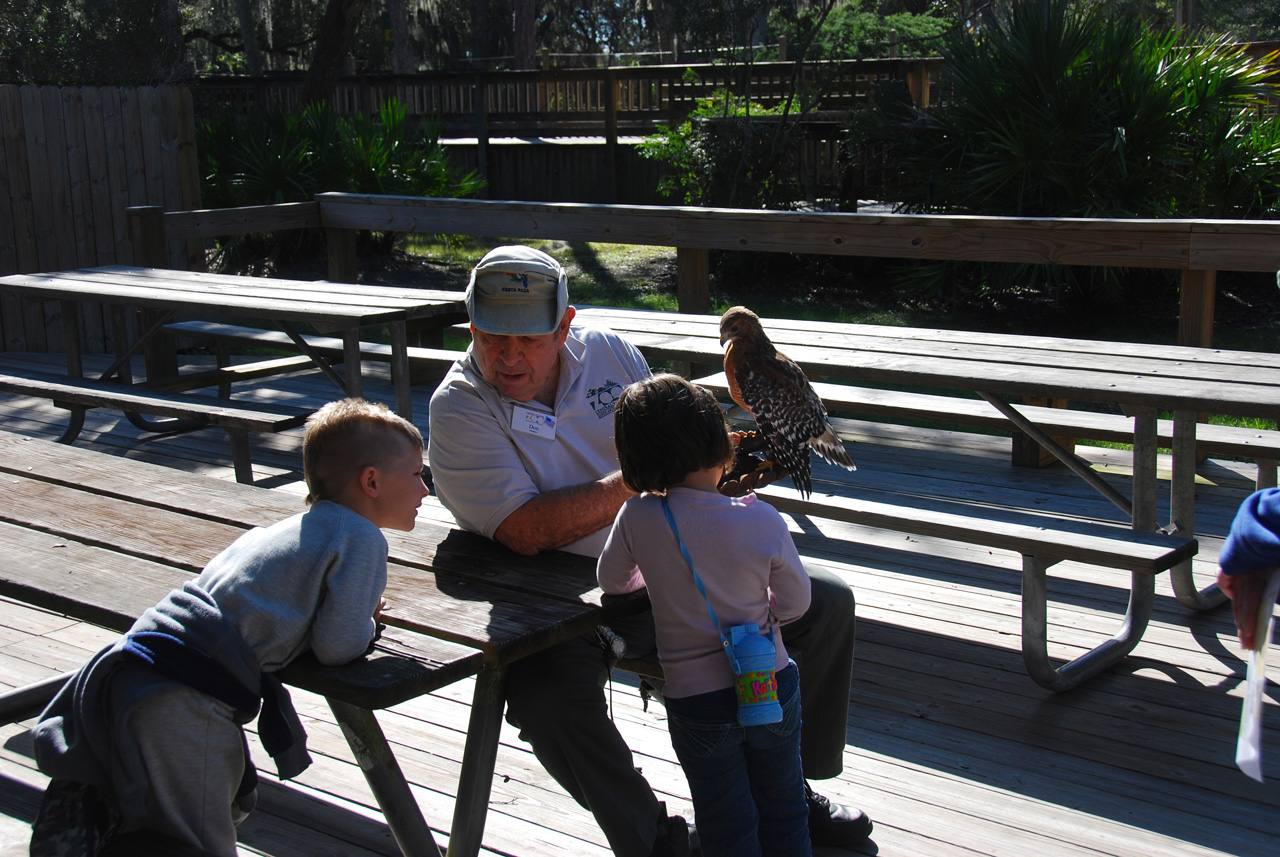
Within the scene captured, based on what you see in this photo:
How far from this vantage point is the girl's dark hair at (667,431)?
2.10 metres

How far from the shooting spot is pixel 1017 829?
2.67 m

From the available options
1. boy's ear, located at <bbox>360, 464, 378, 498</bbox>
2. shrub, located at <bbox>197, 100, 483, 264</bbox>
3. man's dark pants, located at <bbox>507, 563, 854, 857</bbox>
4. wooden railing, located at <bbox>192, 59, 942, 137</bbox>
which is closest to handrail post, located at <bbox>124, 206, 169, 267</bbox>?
shrub, located at <bbox>197, 100, 483, 264</bbox>

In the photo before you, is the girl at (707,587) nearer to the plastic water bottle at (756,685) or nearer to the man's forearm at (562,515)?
the plastic water bottle at (756,685)

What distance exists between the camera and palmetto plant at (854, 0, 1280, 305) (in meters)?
8.75

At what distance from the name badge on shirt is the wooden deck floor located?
945 millimetres

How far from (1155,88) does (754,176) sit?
13.4ft

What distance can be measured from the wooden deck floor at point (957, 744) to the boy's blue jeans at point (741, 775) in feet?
1.74

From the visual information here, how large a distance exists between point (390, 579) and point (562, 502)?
15.5 inches

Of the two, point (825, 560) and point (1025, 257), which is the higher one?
point (1025, 257)

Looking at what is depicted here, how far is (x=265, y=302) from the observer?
17.2 ft

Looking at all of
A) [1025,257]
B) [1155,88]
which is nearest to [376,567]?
[1025,257]

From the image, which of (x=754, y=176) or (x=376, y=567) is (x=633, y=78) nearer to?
(x=754, y=176)

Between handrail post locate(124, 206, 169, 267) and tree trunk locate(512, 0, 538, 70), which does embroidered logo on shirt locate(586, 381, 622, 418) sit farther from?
tree trunk locate(512, 0, 538, 70)

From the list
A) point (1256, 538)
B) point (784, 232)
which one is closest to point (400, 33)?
point (784, 232)
